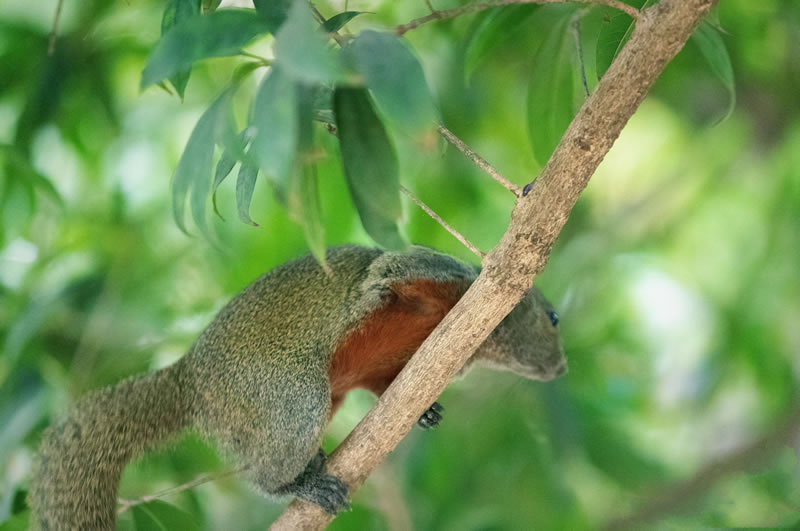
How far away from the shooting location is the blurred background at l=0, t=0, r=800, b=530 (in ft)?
11.3

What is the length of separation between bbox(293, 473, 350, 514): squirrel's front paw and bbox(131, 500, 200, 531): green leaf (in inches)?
22.9

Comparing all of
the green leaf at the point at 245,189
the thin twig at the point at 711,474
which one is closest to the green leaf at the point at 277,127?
the green leaf at the point at 245,189

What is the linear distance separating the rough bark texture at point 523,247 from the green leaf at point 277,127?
0.85 m

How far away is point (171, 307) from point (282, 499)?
156cm

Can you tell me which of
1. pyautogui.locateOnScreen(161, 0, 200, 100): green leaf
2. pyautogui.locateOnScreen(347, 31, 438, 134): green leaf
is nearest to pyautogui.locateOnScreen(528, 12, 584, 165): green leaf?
pyautogui.locateOnScreen(161, 0, 200, 100): green leaf

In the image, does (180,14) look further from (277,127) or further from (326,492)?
(326,492)

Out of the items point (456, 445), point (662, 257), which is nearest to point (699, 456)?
point (662, 257)

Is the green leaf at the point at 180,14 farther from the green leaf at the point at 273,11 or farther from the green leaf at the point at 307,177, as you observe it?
the green leaf at the point at 307,177

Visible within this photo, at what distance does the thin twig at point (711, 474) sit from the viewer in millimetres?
4215

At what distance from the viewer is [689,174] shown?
17.6 feet

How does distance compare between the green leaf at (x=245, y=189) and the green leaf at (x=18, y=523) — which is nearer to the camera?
the green leaf at (x=245, y=189)

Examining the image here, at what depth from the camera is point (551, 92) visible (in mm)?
2729

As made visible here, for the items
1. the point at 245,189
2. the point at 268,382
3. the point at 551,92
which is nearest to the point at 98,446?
the point at 268,382

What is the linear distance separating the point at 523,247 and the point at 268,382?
1.14 meters
